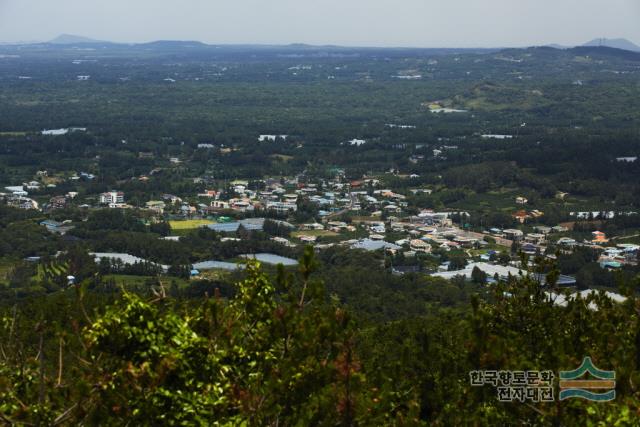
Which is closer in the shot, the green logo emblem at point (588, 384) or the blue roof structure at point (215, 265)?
the green logo emblem at point (588, 384)

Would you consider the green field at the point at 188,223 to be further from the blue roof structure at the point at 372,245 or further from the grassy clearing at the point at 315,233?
the blue roof structure at the point at 372,245

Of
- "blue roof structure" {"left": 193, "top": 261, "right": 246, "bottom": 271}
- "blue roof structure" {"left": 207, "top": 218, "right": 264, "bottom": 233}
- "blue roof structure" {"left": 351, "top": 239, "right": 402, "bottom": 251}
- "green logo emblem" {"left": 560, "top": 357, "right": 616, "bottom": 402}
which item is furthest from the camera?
"blue roof structure" {"left": 207, "top": 218, "right": 264, "bottom": 233}

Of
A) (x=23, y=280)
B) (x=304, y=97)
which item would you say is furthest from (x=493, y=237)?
(x=304, y=97)

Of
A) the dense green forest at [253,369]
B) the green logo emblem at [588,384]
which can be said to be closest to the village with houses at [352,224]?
the dense green forest at [253,369]

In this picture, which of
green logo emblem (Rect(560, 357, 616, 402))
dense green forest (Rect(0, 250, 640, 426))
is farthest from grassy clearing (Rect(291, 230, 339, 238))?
green logo emblem (Rect(560, 357, 616, 402))

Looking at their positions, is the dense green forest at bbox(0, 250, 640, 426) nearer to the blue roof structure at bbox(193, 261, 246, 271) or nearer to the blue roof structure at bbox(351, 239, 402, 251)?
the blue roof structure at bbox(193, 261, 246, 271)

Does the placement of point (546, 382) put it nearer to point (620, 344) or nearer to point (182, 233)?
point (620, 344)

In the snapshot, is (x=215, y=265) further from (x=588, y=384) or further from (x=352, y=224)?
(x=588, y=384)

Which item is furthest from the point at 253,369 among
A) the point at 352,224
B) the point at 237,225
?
the point at 352,224

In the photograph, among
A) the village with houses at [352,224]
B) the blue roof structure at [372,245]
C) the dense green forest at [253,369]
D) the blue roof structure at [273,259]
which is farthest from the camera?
the blue roof structure at [372,245]
